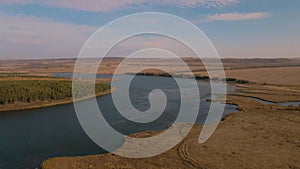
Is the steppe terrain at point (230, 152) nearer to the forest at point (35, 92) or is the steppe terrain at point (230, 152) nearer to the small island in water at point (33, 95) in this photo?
the small island in water at point (33, 95)

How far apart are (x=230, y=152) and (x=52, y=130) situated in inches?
617

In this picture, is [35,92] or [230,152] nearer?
[230,152]

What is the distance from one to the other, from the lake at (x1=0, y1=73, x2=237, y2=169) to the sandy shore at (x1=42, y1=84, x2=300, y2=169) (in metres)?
1.84

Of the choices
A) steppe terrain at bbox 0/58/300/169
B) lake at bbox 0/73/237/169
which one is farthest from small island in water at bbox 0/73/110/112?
steppe terrain at bbox 0/58/300/169

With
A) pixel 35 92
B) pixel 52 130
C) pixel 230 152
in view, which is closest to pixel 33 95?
pixel 35 92

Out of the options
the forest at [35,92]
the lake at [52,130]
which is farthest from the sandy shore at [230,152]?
the forest at [35,92]

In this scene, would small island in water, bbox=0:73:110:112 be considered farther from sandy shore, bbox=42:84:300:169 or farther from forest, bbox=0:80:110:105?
sandy shore, bbox=42:84:300:169

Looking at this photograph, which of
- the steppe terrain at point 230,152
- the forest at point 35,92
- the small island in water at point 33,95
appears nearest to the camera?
the steppe terrain at point 230,152

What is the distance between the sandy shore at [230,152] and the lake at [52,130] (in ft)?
6.03

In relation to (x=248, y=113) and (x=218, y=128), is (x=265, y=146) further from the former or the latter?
(x=248, y=113)

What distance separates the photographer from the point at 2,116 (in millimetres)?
31188

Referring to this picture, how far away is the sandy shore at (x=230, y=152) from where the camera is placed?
16188 mm

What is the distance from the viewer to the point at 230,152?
1814 cm

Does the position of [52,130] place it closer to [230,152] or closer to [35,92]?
[230,152]
